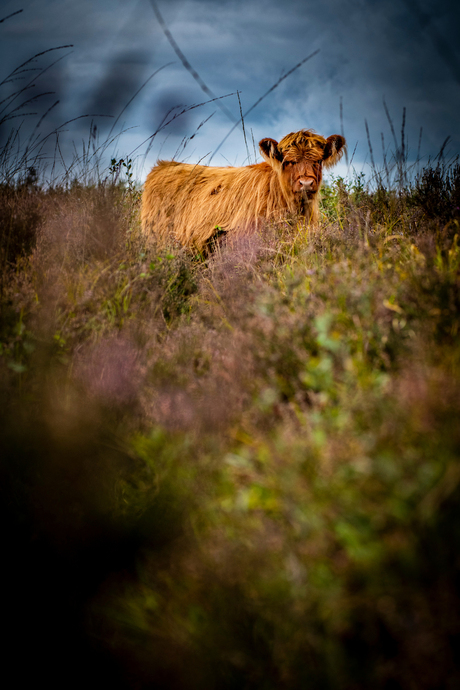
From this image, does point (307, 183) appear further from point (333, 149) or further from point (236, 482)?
point (236, 482)

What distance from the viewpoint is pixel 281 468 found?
1.10 meters

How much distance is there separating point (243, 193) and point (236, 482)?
173 inches

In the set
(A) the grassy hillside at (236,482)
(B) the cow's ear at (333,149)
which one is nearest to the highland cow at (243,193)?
(B) the cow's ear at (333,149)

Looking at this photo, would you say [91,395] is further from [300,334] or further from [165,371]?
[300,334]

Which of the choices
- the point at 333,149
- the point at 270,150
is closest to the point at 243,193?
the point at 270,150

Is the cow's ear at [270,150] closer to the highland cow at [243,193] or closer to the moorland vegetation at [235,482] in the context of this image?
the highland cow at [243,193]

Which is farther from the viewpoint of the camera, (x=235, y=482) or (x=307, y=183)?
(x=307, y=183)

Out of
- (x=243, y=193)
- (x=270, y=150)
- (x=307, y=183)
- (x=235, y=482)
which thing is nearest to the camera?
(x=235, y=482)

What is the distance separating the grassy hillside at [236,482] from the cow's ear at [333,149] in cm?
264

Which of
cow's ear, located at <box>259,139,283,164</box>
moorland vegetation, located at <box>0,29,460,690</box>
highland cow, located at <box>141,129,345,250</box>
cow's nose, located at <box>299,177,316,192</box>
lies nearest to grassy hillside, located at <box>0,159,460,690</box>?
moorland vegetation, located at <box>0,29,460,690</box>

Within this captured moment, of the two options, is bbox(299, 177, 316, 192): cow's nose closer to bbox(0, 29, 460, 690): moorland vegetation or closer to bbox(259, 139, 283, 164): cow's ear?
bbox(259, 139, 283, 164): cow's ear

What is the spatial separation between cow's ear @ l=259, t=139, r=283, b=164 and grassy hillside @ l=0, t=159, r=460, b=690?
8.40 feet

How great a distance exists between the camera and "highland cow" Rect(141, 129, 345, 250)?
173 inches

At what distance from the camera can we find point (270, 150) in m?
4.52
